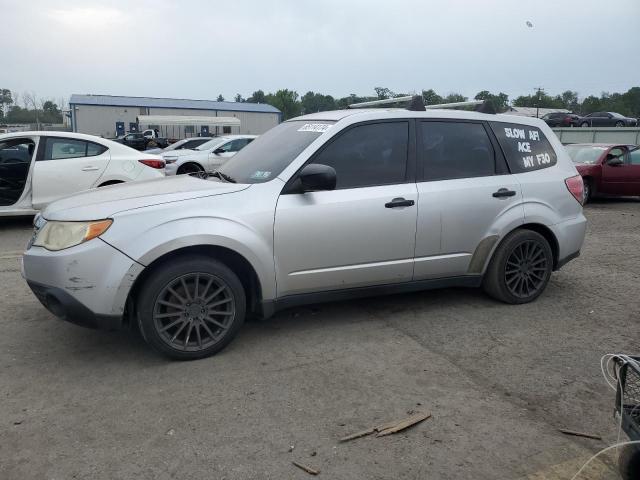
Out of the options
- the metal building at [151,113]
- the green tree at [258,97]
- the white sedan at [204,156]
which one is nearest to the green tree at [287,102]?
the green tree at [258,97]

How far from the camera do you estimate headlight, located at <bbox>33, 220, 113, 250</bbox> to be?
356 centimetres

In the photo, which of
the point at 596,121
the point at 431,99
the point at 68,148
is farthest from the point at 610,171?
the point at 596,121

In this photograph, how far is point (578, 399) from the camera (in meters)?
3.38

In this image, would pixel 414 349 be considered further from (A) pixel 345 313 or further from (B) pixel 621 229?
(B) pixel 621 229

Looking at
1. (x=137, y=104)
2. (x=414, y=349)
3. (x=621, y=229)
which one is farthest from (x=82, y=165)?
(x=137, y=104)

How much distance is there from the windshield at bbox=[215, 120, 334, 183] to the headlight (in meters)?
1.13

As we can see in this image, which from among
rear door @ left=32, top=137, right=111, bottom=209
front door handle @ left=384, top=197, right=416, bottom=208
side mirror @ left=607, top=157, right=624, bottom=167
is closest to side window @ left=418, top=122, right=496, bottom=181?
front door handle @ left=384, top=197, right=416, bottom=208

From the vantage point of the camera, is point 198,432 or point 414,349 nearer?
point 198,432

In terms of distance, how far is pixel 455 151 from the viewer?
188 inches

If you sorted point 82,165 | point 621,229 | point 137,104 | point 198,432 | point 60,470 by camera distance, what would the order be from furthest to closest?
point 137,104
point 621,229
point 82,165
point 198,432
point 60,470

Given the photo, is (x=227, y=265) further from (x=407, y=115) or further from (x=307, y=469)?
(x=407, y=115)

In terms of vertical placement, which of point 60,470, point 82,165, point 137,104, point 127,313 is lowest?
point 60,470

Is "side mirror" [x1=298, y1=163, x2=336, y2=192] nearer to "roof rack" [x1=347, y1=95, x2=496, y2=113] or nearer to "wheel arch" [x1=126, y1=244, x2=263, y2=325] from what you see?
"wheel arch" [x1=126, y1=244, x2=263, y2=325]

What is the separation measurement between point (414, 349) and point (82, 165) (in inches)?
253
